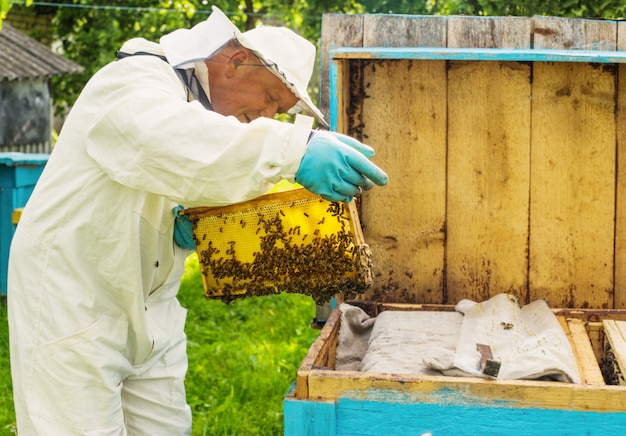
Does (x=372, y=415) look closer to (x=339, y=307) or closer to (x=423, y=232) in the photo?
(x=339, y=307)

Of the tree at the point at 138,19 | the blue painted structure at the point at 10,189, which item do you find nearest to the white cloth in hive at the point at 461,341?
the blue painted structure at the point at 10,189

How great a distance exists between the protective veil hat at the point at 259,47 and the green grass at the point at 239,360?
182cm

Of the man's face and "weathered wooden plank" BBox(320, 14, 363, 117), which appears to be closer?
the man's face

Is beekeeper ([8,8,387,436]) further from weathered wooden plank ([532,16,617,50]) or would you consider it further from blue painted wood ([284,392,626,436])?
weathered wooden plank ([532,16,617,50])

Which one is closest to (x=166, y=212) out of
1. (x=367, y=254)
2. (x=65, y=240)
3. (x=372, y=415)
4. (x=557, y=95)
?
(x=65, y=240)

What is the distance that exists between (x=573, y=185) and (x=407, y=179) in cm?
61

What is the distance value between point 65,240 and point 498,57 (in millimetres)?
1413

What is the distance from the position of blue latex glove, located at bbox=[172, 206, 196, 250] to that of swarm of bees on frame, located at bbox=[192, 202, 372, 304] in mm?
69

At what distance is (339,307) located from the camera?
2.93 metres

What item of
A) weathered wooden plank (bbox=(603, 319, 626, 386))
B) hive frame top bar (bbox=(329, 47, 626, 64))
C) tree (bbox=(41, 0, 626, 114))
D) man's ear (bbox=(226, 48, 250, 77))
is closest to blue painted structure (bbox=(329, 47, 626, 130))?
hive frame top bar (bbox=(329, 47, 626, 64))

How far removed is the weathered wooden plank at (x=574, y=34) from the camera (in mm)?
3131

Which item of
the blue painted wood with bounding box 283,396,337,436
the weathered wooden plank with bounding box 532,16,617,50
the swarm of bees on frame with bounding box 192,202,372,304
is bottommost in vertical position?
the blue painted wood with bounding box 283,396,337,436

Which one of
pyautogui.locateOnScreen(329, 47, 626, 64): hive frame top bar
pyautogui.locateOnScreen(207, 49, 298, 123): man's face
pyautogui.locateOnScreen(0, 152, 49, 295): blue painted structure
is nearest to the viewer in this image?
pyautogui.locateOnScreen(207, 49, 298, 123): man's face

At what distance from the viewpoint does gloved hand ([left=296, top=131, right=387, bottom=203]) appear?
1823 millimetres
